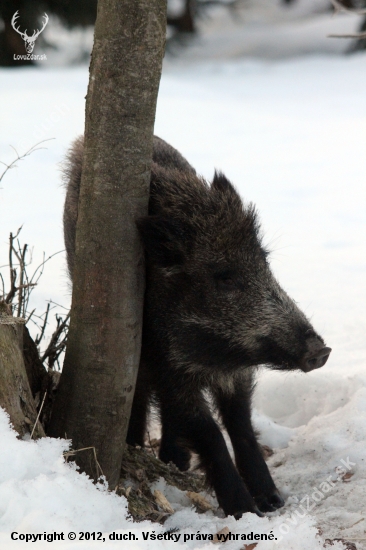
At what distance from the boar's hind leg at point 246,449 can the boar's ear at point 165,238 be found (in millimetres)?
843

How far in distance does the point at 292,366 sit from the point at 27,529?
1364 mm

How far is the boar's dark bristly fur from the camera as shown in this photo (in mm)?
3086

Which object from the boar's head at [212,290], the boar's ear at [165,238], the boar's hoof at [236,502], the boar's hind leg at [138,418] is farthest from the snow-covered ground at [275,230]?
the boar's ear at [165,238]

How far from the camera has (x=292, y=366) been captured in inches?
118

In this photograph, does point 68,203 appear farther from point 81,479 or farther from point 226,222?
point 81,479

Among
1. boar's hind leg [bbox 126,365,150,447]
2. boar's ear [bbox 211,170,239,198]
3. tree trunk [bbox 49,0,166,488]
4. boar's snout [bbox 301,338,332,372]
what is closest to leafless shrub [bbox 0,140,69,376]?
tree trunk [bbox 49,0,166,488]

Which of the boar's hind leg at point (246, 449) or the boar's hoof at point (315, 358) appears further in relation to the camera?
the boar's hind leg at point (246, 449)

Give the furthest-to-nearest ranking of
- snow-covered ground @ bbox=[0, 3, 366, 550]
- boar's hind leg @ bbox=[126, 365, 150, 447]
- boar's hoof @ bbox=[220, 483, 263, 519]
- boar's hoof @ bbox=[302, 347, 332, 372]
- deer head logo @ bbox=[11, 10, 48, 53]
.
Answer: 1. deer head logo @ bbox=[11, 10, 48, 53]
2. boar's hind leg @ bbox=[126, 365, 150, 447]
3. boar's hoof @ bbox=[220, 483, 263, 519]
4. boar's hoof @ bbox=[302, 347, 332, 372]
5. snow-covered ground @ bbox=[0, 3, 366, 550]

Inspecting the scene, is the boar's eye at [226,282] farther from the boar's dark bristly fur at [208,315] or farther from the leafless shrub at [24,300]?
the leafless shrub at [24,300]

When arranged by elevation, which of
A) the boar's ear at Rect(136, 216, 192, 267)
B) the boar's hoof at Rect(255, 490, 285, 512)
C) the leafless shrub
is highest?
the boar's ear at Rect(136, 216, 192, 267)

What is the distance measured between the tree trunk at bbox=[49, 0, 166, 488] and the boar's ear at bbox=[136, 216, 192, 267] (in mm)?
49

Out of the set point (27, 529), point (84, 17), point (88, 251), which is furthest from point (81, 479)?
point (84, 17)

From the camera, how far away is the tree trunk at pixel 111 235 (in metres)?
2.74

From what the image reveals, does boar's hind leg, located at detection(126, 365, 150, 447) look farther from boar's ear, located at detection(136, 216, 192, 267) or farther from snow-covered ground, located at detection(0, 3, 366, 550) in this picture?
boar's ear, located at detection(136, 216, 192, 267)
